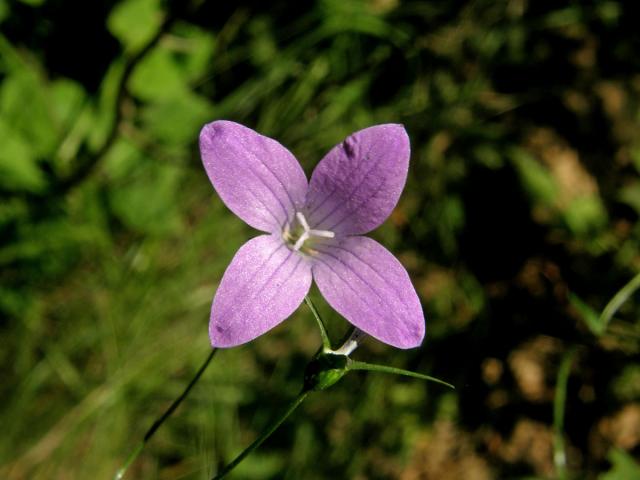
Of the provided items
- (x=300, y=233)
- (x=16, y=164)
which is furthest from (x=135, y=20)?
(x=300, y=233)

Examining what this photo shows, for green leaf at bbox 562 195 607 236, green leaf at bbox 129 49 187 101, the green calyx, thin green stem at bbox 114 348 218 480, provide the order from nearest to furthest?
the green calyx
thin green stem at bbox 114 348 218 480
green leaf at bbox 129 49 187 101
green leaf at bbox 562 195 607 236

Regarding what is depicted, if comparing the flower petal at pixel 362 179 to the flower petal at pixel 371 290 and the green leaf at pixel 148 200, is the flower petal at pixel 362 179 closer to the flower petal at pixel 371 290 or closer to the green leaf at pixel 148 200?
the flower petal at pixel 371 290

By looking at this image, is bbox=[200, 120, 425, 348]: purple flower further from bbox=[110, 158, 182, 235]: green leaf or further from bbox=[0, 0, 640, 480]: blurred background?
bbox=[110, 158, 182, 235]: green leaf

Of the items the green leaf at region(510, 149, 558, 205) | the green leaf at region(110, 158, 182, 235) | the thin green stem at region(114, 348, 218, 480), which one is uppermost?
the thin green stem at region(114, 348, 218, 480)

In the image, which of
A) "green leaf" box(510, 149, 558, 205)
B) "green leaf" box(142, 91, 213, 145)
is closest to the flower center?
"green leaf" box(142, 91, 213, 145)

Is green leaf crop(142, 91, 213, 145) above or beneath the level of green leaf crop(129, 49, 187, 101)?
beneath

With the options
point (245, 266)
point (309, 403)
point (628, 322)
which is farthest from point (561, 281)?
point (245, 266)

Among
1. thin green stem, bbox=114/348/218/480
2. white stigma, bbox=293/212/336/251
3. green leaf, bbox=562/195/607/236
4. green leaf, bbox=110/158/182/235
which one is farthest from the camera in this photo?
green leaf, bbox=562/195/607/236

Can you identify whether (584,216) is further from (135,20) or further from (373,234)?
(135,20)
